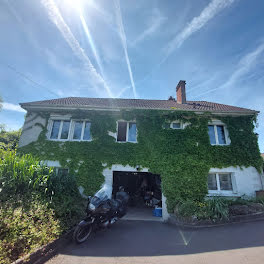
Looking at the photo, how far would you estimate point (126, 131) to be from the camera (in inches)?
336

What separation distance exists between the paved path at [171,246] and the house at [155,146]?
214 centimetres

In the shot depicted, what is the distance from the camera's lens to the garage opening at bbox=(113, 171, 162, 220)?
888 centimetres

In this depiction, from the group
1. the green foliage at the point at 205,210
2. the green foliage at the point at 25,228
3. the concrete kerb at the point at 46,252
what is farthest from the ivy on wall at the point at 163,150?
the concrete kerb at the point at 46,252

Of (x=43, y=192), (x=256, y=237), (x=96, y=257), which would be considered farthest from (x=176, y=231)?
(x=43, y=192)

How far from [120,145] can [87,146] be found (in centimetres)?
193

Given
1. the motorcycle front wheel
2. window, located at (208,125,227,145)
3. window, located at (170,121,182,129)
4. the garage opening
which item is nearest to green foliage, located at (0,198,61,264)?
the motorcycle front wheel

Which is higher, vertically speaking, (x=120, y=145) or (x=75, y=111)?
(x=75, y=111)

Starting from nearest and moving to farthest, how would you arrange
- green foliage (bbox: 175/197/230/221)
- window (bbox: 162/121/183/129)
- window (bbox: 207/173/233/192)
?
1. green foliage (bbox: 175/197/230/221)
2. window (bbox: 207/173/233/192)
3. window (bbox: 162/121/183/129)

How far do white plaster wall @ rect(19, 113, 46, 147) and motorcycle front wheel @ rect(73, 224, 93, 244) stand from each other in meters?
6.31

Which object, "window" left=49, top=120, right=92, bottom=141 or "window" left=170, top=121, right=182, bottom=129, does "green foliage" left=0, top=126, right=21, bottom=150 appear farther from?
"window" left=170, top=121, right=182, bottom=129

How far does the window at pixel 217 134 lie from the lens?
8383mm

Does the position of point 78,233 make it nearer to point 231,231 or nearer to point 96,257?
point 96,257

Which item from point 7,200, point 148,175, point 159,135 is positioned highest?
point 159,135

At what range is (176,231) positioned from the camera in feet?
17.6
